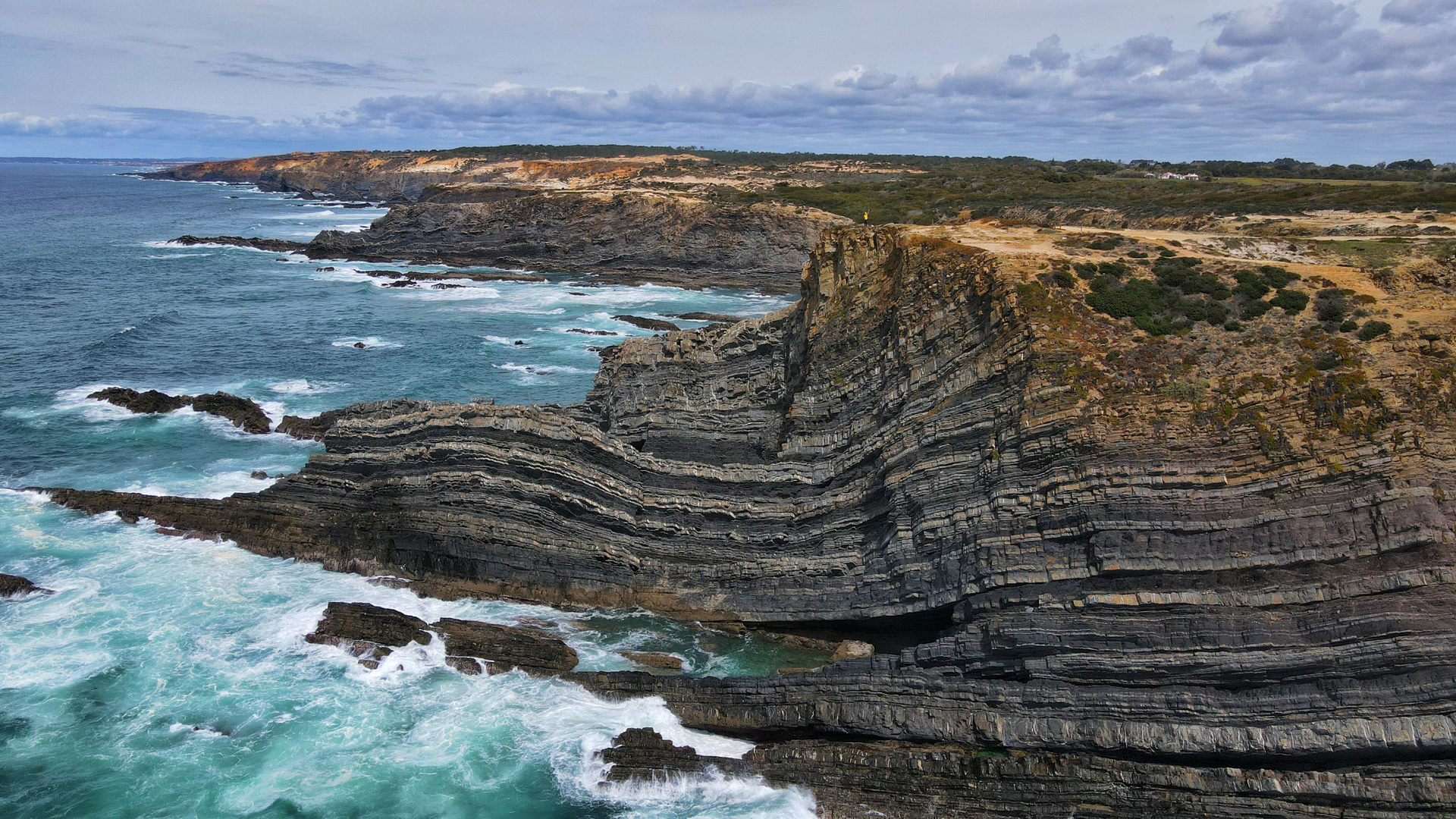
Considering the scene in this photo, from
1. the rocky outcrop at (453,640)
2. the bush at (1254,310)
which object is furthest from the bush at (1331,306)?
the rocky outcrop at (453,640)

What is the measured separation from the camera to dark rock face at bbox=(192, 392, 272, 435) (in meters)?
37.7

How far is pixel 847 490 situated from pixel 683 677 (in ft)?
21.1

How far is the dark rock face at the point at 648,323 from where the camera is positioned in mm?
57719

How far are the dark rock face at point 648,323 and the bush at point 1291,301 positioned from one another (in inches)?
1587

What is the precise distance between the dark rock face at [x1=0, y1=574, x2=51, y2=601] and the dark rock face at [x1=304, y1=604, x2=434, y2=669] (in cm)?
903

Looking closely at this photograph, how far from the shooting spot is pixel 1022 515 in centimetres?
1798

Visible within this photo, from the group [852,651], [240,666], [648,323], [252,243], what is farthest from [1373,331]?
[252,243]

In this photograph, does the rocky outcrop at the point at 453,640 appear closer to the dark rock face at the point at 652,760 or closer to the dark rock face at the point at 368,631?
the dark rock face at the point at 368,631

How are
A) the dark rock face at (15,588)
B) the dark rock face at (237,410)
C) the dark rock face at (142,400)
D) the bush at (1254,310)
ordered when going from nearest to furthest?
the bush at (1254,310), the dark rock face at (15,588), the dark rock face at (237,410), the dark rock face at (142,400)

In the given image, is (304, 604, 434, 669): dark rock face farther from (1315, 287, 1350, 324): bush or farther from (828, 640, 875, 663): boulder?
(1315, 287, 1350, 324): bush

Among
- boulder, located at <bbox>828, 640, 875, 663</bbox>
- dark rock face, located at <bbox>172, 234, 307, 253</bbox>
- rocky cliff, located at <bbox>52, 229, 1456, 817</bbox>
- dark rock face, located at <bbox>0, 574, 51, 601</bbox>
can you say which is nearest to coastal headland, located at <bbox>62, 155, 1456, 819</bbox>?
rocky cliff, located at <bbox>52, 229, 1456, 817</bbox>

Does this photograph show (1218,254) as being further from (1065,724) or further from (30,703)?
(30,703)

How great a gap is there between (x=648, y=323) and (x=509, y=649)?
39964mm

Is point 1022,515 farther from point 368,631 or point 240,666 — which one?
point 240,666
